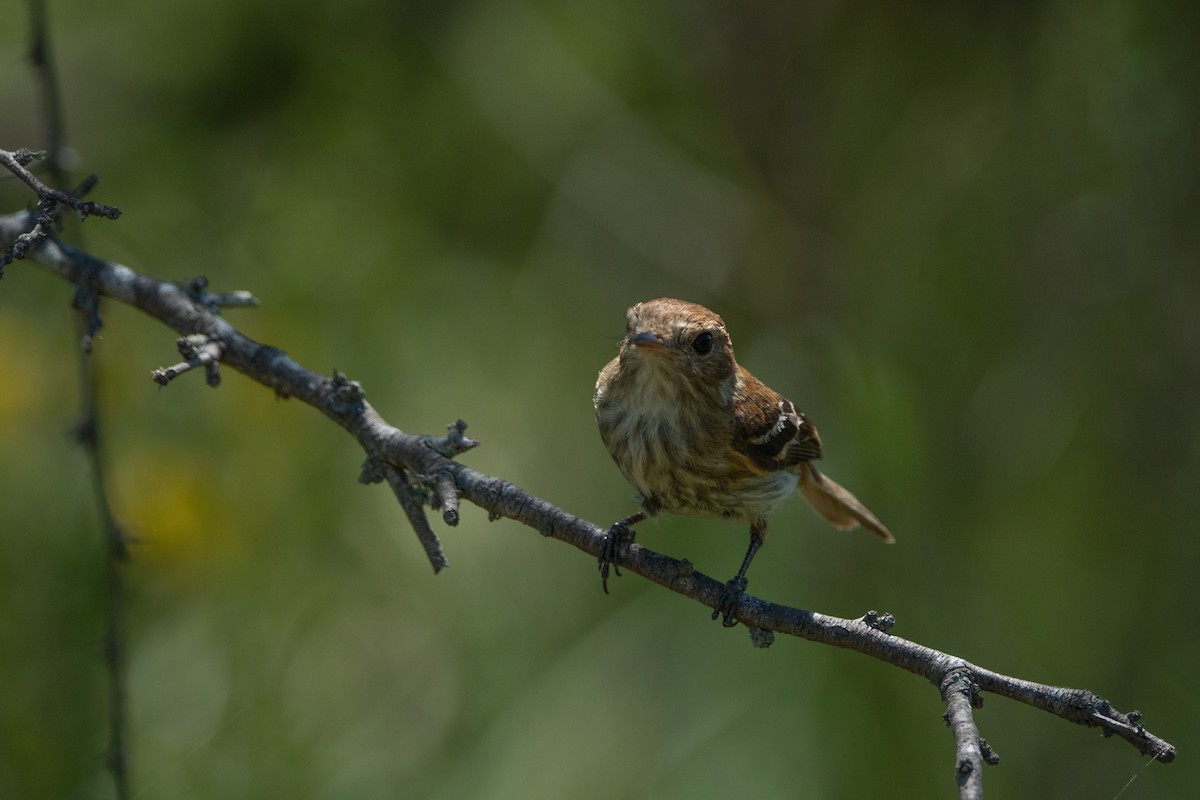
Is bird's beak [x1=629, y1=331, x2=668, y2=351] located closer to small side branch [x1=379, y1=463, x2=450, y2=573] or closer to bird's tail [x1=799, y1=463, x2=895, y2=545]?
small side branch [x1=379, y1=463, x2=450, y2=573]

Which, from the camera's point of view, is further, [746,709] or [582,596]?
[582,596]

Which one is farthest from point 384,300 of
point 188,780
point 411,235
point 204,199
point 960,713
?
point 960,713

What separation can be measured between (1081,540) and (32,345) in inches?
156

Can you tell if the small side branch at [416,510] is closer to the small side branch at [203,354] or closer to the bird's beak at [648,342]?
the small side branch at [203,354]

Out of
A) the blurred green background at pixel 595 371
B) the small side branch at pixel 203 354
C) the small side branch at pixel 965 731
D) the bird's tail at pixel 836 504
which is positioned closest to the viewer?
the small side branch at pixel 965 731

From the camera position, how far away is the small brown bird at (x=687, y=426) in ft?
9.95

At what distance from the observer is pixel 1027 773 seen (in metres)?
4.01

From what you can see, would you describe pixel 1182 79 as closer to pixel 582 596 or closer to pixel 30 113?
pixel 582 596

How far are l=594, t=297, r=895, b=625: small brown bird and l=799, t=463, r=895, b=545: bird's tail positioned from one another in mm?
546

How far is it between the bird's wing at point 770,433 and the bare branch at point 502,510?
29.9 inches

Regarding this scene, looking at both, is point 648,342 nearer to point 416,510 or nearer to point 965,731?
point 416,510

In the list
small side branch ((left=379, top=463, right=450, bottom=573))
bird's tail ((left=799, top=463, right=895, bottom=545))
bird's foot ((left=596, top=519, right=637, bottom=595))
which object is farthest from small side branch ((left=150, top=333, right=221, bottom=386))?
bird's tail ((left=799, top=463, right=895, bottom=545))

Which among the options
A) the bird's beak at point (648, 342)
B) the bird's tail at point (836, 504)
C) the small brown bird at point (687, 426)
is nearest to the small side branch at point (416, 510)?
the small brown bird at point (687, 426)

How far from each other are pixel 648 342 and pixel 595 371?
5.64 ft
